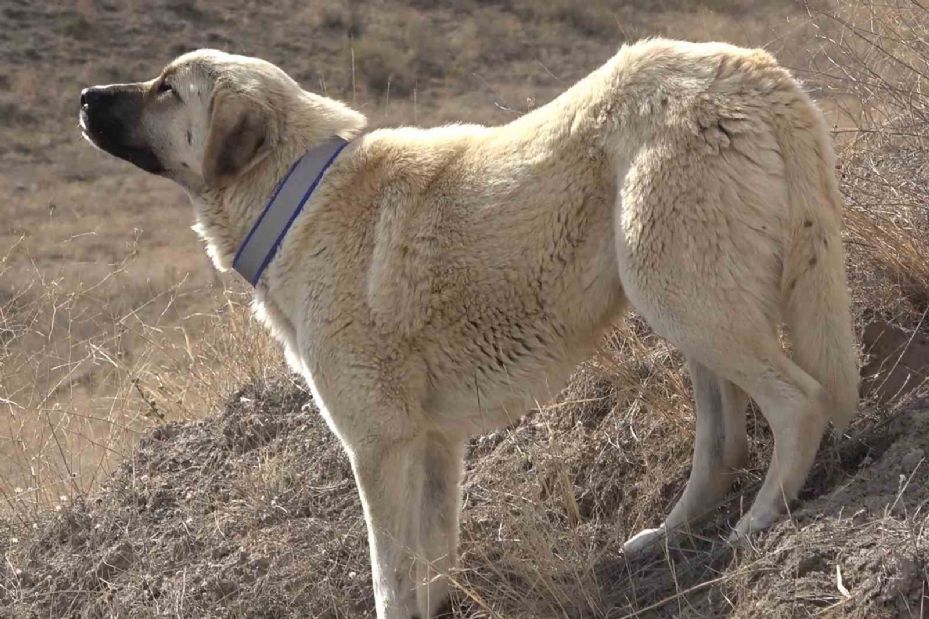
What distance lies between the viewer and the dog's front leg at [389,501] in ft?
12.9

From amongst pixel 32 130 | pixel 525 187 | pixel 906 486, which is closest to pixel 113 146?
pixel 525 187

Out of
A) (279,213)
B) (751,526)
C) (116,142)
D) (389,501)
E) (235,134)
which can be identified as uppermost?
(235,134)

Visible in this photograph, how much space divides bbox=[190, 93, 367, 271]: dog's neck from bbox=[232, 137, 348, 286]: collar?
0.21ft

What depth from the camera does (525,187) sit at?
388 centimetres

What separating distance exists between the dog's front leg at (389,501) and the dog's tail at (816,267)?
4.57ft

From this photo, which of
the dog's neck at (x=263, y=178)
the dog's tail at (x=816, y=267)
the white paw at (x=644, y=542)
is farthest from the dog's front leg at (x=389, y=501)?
the dog's tail at (x=816, y=267)

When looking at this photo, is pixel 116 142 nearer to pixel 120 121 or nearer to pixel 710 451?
pixel 120 121

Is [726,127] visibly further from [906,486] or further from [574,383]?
[574,383]

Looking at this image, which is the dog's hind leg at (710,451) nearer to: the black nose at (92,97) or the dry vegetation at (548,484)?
the dry vegetation at (548,484)

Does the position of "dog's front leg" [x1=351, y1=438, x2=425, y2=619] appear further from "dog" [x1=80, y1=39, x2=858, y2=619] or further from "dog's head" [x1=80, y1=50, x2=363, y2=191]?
"dog's head" [x1=80, y1=50, x2=363, y2=191]

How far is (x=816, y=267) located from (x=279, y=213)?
196 cm

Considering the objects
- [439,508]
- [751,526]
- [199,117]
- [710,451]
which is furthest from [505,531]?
[199,117]

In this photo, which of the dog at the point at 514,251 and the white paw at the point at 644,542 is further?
the white paw at the point at 644,542

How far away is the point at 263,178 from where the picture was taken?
4324 millimetres
